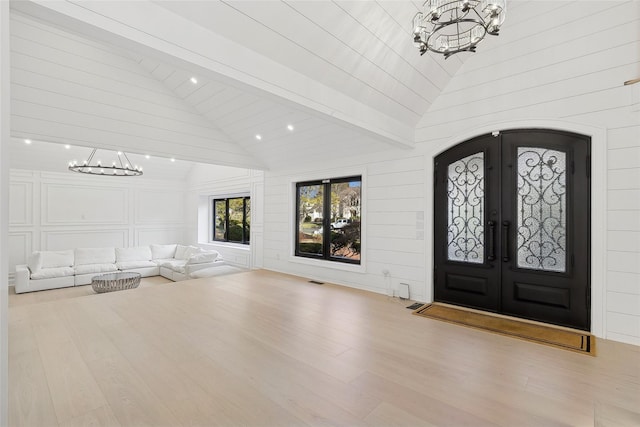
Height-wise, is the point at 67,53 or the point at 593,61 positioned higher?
the point at 67,53

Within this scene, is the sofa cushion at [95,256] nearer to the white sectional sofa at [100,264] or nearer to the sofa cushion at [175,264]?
the white sectional sofa at [100,264]

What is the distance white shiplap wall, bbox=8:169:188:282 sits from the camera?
6.92 m

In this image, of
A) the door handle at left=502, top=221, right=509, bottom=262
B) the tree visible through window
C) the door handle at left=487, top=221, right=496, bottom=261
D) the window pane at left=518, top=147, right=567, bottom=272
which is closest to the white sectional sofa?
the tree visible through window

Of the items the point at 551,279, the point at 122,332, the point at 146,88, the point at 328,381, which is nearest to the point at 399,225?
the point at 551,279

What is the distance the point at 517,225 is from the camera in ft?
11.8

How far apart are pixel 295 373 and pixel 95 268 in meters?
6.80

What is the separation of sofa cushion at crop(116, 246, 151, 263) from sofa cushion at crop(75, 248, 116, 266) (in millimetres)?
131

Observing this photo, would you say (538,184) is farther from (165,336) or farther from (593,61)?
(165,336)

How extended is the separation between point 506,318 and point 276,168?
4.99 meters

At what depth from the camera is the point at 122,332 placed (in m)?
3.16

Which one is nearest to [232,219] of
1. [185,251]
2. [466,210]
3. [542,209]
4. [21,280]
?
[185,251]

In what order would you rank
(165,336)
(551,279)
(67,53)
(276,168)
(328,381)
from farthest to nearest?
1. (276,168)
2. (67,53)
3. (551,279)
4. (165,336)
5. (328,381)

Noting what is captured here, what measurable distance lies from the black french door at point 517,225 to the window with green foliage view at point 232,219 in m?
5.55

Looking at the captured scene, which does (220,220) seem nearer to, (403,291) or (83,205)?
(83,205)
